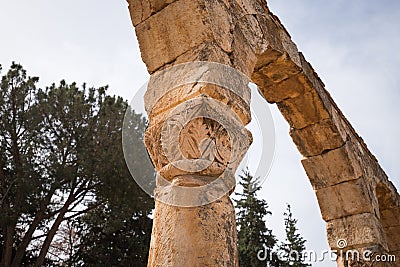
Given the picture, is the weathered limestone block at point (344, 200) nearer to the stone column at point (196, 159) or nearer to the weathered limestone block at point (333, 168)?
the weathered limestone block at point (333, 168)

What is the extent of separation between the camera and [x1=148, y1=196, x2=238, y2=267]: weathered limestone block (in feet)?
7.76

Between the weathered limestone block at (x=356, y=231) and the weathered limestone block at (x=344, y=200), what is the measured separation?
3.3 inches

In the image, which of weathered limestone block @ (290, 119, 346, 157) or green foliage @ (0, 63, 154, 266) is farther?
green foliage @ (0, 63, 154, 266)

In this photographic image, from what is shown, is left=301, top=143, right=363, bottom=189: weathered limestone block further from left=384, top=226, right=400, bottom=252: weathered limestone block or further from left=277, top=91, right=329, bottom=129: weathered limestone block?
left=384, top=226, right=400, bottom=252: weathered limestone block

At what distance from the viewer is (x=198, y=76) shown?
2.89m

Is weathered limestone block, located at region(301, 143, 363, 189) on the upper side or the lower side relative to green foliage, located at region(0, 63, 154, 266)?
lower

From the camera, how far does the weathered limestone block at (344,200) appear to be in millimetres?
6047

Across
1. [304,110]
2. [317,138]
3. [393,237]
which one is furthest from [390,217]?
[304,110]

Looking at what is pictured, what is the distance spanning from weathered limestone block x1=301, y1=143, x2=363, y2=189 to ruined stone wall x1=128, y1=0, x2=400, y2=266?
0.05 ft

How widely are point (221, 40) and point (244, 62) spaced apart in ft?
1.51

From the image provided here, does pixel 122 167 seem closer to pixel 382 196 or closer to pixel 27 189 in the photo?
pixel 27 189

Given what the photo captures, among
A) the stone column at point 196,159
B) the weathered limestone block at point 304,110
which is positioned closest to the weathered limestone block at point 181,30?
the stone column at point 196,159

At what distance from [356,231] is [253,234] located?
14379mm

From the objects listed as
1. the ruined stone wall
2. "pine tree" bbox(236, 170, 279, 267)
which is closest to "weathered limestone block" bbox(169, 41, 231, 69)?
the ruined stone wall
